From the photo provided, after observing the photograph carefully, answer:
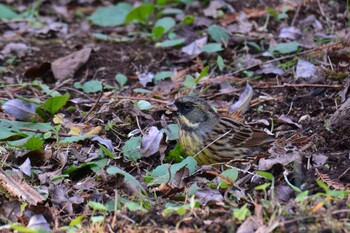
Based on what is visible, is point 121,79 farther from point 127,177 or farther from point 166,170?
point 127,177

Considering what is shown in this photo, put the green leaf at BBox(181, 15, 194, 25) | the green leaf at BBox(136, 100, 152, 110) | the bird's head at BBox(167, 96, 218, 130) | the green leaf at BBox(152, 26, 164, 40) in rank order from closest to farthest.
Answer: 1. the bird's head at BBox(167, 96, 218, 130)
2. the green leaf at BBox(136, 100, 152, 110)
3. the green leaf at BBox(152, 26, 164, 40)
4. the green leaf at BBox(181, 15, 194, 25)

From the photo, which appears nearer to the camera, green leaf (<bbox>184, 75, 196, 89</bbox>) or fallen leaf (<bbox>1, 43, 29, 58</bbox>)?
green leaf (<bbox>184, 75, 196, 89</bbox>)

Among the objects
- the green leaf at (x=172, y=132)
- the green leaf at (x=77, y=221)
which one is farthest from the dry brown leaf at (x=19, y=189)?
the green leaf at (x=172, y=132)

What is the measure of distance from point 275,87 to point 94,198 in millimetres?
2755

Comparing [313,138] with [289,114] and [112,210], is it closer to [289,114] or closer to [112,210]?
[289,114]

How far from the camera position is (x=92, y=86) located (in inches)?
298

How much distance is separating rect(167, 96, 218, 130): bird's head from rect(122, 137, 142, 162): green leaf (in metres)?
0.44

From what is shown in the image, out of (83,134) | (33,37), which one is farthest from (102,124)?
(33,37)

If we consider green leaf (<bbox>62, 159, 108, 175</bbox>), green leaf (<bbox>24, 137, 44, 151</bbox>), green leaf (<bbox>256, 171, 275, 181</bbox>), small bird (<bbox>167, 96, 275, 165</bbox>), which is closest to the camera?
green leaf (<bbox>256, 171, 275, 181</bbox>)

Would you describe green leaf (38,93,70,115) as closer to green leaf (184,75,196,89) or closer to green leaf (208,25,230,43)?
green leaf (184,75,196,89)

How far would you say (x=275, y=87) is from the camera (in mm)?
7188

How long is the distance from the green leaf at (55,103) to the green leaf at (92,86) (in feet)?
2.73

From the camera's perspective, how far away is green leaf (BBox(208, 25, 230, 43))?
27.2ft

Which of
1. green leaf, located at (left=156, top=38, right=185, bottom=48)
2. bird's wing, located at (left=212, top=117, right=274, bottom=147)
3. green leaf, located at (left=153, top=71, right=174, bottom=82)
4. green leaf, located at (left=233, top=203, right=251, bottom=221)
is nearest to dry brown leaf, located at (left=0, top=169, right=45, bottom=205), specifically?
green leaf, located at (left=233, top=203, right=251, bottom=221)
